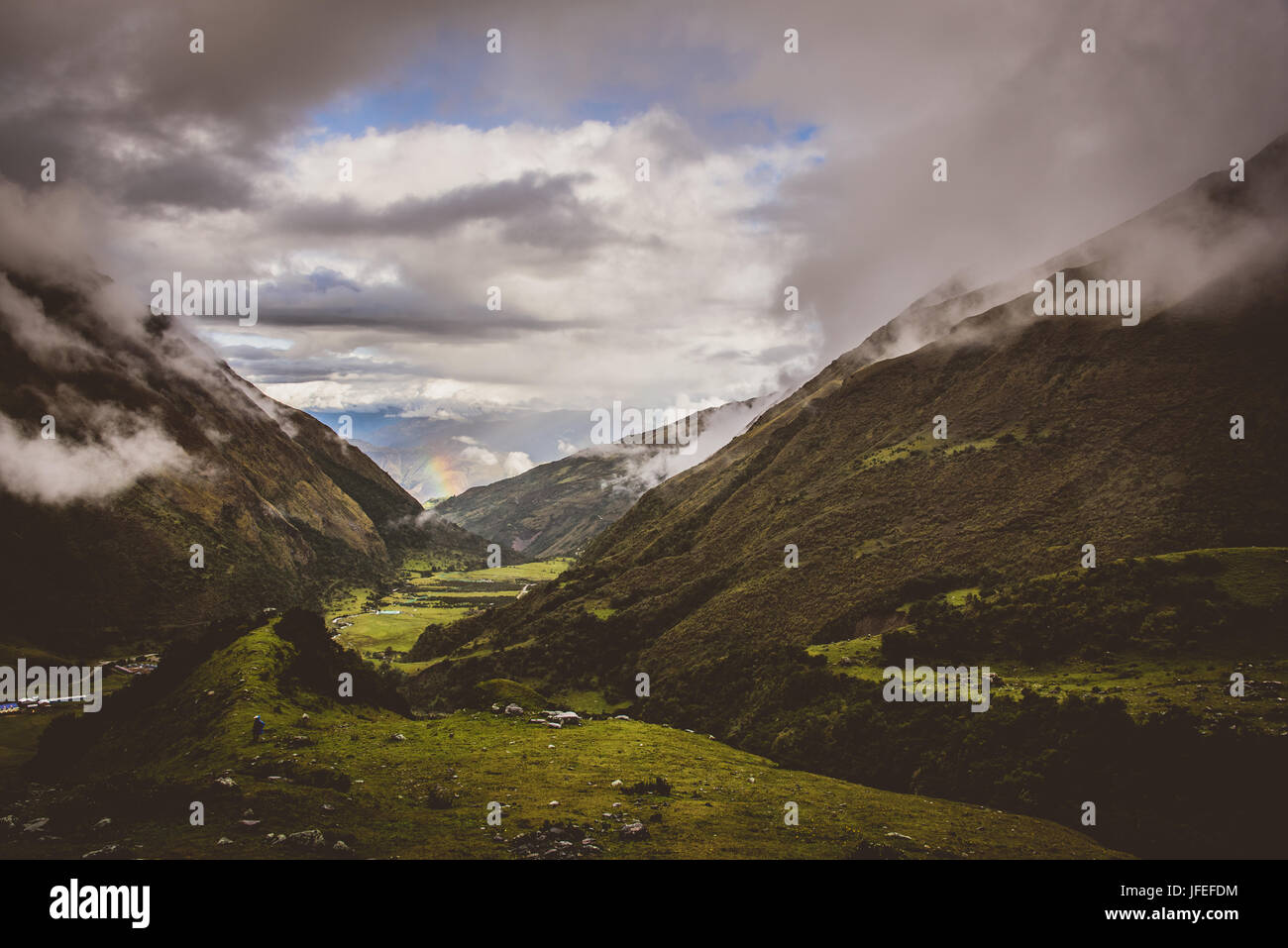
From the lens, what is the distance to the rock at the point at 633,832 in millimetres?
38656

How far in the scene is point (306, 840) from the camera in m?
33.2

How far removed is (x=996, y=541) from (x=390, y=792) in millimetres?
101375

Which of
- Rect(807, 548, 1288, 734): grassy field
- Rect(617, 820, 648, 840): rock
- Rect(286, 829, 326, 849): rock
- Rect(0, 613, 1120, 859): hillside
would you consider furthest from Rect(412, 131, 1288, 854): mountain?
Rect(286, 829, 326, 849): rock

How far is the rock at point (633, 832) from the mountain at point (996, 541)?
34284 mm

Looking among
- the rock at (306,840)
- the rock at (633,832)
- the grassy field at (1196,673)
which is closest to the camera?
the rock at (306,840)

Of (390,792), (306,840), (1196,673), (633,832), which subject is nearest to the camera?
(306,840)

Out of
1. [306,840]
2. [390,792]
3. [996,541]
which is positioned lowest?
[390,792]

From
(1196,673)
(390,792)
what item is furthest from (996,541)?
(390,792)

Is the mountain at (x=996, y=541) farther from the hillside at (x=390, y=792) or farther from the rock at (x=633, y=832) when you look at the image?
the rock at (x=633, y=832)

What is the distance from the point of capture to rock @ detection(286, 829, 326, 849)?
32.8 metres

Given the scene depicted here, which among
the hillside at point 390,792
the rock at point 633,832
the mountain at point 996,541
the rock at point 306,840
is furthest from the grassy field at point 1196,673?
the rock at point 306,840

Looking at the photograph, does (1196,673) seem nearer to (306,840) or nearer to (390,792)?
(390,792)

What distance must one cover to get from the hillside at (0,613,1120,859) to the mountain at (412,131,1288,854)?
9.26 m
